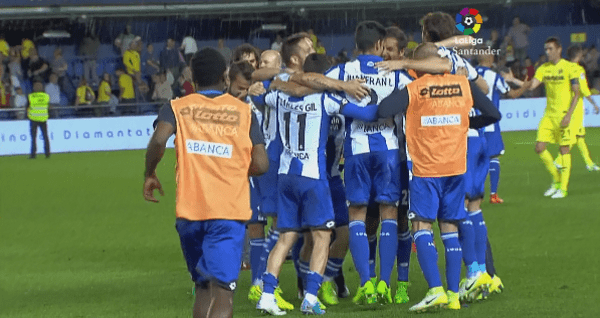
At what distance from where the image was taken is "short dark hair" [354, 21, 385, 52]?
8.29 m

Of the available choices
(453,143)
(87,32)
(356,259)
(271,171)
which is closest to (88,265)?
(271,171)

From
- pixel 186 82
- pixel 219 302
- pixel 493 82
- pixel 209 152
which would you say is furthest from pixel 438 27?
pixel 186 82

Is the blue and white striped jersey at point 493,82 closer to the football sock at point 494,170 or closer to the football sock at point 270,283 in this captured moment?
the football sock at point 494,170

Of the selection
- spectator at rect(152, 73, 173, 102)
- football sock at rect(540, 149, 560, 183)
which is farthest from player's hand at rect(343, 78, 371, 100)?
spectator at rect(152, 73, 173, 102)

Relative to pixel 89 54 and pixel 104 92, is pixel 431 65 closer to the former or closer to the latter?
pixel 104 92

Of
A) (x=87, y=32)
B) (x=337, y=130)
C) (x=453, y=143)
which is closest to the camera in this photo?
(x=453, y=143)

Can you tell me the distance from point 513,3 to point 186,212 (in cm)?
3166

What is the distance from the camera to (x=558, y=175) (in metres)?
15.6

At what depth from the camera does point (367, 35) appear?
8.29 meters

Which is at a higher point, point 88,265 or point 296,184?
point 296,184

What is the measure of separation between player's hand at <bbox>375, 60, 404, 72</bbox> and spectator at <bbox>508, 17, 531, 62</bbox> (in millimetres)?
28371

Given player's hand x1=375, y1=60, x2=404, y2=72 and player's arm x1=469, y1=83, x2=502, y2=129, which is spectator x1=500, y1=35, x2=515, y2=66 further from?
player's hand x1=375, y1=60, x2=404, y2=72

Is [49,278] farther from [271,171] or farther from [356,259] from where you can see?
[356,259]

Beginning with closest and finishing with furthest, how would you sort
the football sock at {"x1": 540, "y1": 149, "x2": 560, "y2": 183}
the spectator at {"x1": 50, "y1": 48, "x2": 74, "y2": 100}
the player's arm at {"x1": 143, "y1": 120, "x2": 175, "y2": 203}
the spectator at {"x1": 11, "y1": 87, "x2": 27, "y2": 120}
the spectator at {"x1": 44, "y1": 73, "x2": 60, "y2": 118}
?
the player's arm at {"x1": 143, "y1": 120, "x2": 175, "y2": 203} < the football sock at {"x1": 540, "y1": 149, "x2": 560, "y2": 183} < the spectator at {"x1": 11, "y1": 87, "x2": 27, "y2": 120} < the spectator at {"x1": 44, "y1": 73, "x2": 60, "y2": 118} < the spectator at {"x1": 50, "y1": 48, "x2": 74, "y2": 100}
